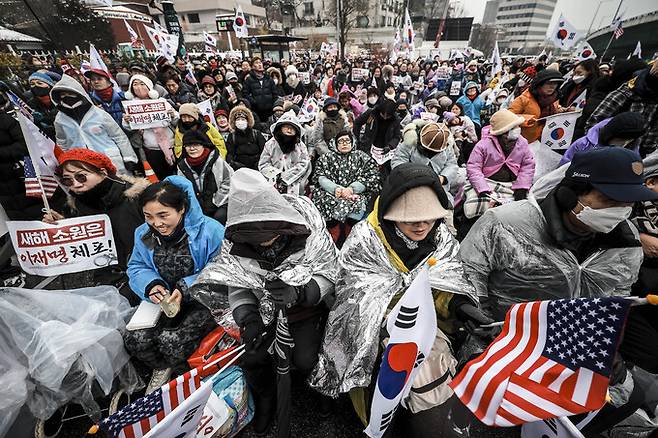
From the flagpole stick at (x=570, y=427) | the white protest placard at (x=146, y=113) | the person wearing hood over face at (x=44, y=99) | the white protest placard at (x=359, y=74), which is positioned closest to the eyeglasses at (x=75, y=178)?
the white protest placard at (x=146, y=113)

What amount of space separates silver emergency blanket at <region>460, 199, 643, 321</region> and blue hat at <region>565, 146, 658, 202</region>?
39cm

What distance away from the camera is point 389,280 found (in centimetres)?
211

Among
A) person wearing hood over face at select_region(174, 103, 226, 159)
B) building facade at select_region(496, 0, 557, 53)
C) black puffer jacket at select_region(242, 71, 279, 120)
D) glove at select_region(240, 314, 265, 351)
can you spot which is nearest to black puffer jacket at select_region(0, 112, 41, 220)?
person wearing hood over face at select_region(174, 103, 226, 159)

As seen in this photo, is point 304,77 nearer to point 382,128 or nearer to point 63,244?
point 382,128

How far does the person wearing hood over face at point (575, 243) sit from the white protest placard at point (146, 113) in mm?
5448

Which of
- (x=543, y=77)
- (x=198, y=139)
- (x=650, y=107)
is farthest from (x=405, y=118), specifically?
(x=198, y=139)

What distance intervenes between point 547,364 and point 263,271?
5.84ft

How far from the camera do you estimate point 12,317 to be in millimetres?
2088

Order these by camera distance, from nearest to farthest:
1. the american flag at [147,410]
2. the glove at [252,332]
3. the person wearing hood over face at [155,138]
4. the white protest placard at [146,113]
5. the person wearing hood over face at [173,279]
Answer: the american flag at [147,410]
the glove at [252,332]
the person wearing hood over face at [173,279]
the white protest placard at [146,113]
the person wearing hood over face at [155,138]

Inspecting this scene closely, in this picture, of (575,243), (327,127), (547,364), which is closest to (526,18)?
(327,127)

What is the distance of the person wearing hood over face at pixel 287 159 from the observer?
4.65 m

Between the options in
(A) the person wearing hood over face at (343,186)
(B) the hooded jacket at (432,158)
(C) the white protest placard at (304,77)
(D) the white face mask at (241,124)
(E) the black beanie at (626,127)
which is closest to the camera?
(E) the black beanie at (626,127)

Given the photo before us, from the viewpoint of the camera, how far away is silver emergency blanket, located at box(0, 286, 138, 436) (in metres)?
2.01

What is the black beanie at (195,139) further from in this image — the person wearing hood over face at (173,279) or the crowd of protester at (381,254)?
the person wearing hood over face at (173,279)
